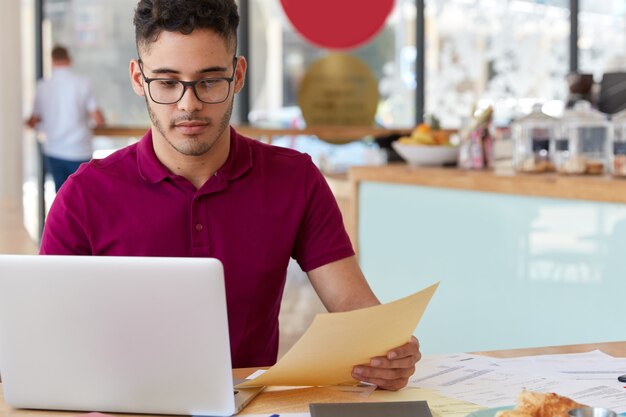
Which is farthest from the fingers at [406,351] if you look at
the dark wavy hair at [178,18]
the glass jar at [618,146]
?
the glass jar at [618,146]

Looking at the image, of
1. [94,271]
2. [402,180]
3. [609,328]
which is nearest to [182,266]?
[94,271]

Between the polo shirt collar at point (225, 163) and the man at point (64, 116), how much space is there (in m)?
4.64

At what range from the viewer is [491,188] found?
10.9 ft

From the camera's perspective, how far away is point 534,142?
3.48 m

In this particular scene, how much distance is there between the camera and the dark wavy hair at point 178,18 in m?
1.72

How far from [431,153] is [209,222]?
7.07 feet

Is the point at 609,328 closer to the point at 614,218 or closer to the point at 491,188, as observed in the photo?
the point at 614,218

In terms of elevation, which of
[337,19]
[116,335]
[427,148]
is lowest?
[116,335]

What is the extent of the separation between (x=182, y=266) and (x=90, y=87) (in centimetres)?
552

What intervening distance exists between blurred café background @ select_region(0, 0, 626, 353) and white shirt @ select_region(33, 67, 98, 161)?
160 millimetres

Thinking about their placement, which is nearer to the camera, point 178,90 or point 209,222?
point 178,90

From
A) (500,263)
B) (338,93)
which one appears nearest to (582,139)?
(500,263)

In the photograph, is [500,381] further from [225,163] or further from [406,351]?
[225,163]

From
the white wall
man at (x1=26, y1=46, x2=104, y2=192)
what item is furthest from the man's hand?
man at (x1=26, y1=46, x2=104, y2=192)
